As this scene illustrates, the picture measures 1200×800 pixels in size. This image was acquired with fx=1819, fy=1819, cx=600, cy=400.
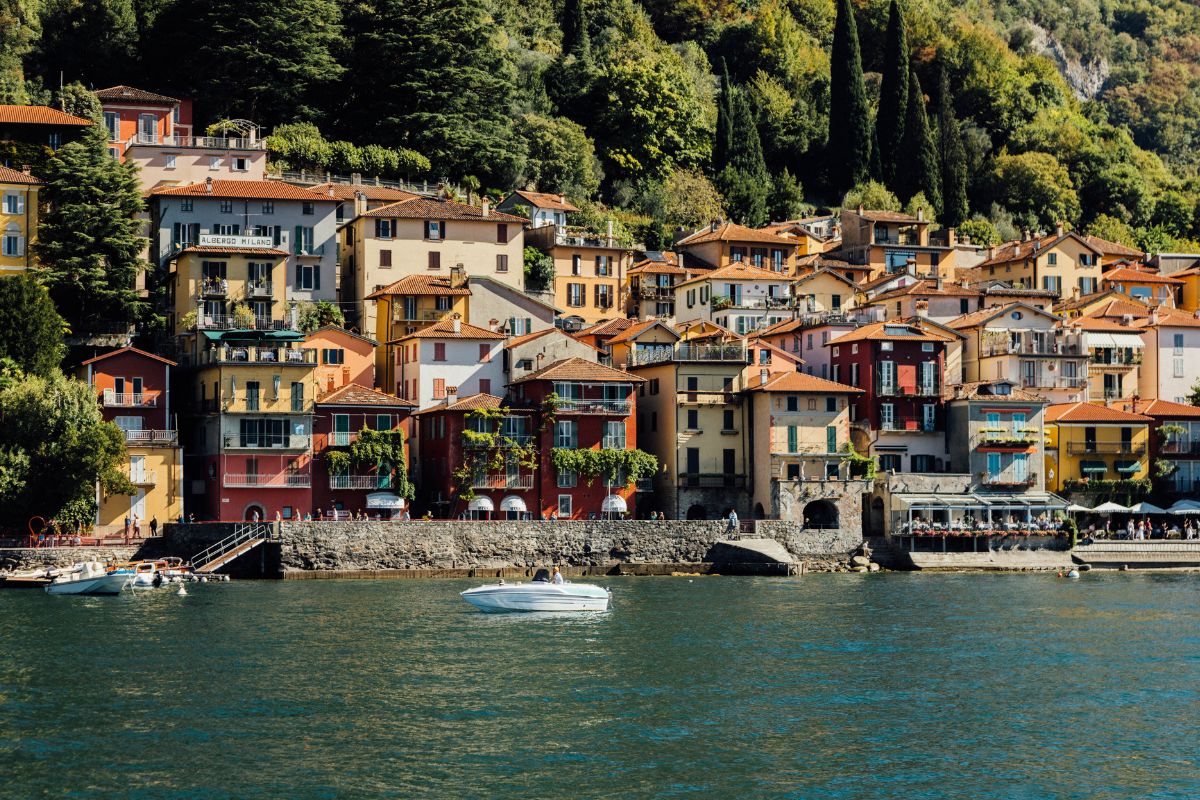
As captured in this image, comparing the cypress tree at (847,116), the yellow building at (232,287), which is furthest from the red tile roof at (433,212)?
the cypress tree at (847,116)

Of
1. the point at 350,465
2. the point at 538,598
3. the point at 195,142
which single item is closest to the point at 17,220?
the point at 195,142

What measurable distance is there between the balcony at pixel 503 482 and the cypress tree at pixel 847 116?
173 ft

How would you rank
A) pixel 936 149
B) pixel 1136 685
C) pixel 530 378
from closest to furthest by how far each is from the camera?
pixel 1136 685 < pixel 530 378 < pixel 936 149

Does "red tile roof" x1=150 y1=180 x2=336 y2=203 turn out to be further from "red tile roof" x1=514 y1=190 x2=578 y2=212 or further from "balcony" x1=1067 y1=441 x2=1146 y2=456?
"balcony" x1=1067 y1=441 x2=1146 y2=456

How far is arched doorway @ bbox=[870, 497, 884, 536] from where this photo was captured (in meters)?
81.3

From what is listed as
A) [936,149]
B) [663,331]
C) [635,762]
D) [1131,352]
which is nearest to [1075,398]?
[1131,352]

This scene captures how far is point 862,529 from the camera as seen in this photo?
266ft

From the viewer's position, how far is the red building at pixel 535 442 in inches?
3049

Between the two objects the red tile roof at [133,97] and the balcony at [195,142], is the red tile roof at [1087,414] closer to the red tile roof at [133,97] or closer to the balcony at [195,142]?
the balcony at [195,142]

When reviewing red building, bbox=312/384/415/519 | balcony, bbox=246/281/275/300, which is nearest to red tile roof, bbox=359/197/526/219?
balcony, bbox=246/281/275/300

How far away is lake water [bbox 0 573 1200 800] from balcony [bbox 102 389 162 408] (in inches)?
533

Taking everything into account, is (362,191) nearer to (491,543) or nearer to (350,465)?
(350,465)

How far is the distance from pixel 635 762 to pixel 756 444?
4663 centimetres

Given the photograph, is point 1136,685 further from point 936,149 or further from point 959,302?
point 936,149
